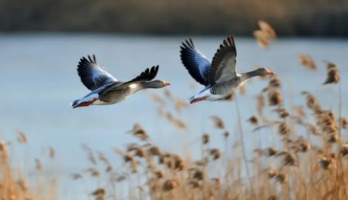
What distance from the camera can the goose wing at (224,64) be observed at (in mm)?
3766

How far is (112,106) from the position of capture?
1761 cm

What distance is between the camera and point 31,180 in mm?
9062

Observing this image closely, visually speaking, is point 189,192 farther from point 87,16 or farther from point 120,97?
point 87,16

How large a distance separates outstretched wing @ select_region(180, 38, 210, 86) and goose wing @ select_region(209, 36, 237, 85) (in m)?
0.19

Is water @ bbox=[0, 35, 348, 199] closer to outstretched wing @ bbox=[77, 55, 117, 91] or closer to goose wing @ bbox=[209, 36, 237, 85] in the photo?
outstretched wing @ bbox=[77, 55, 117, 91]

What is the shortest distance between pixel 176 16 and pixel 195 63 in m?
27.9

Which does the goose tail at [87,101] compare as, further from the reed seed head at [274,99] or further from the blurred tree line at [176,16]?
the blurred tree line at [176,16]

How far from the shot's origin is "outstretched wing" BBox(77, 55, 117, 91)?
156 inches

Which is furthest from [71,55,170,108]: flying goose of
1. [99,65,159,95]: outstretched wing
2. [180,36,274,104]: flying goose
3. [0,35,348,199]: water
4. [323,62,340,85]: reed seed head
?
[0,35,348,199]: water

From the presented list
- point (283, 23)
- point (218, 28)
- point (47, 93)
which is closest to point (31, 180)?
point (47, 93)

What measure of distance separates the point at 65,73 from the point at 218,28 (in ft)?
31.6

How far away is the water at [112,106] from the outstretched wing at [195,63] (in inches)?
106

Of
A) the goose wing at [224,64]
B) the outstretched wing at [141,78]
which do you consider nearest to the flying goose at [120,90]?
the outstretched wing at [141,78]

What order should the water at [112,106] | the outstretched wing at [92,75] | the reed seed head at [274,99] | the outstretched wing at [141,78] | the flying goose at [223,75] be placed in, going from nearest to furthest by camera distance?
the outstretched wing at [141,78]
the flying goose at [223,75]
the outstretched wing at [92,75]
the reed seed head at [274,99]
the water at [112,106]
